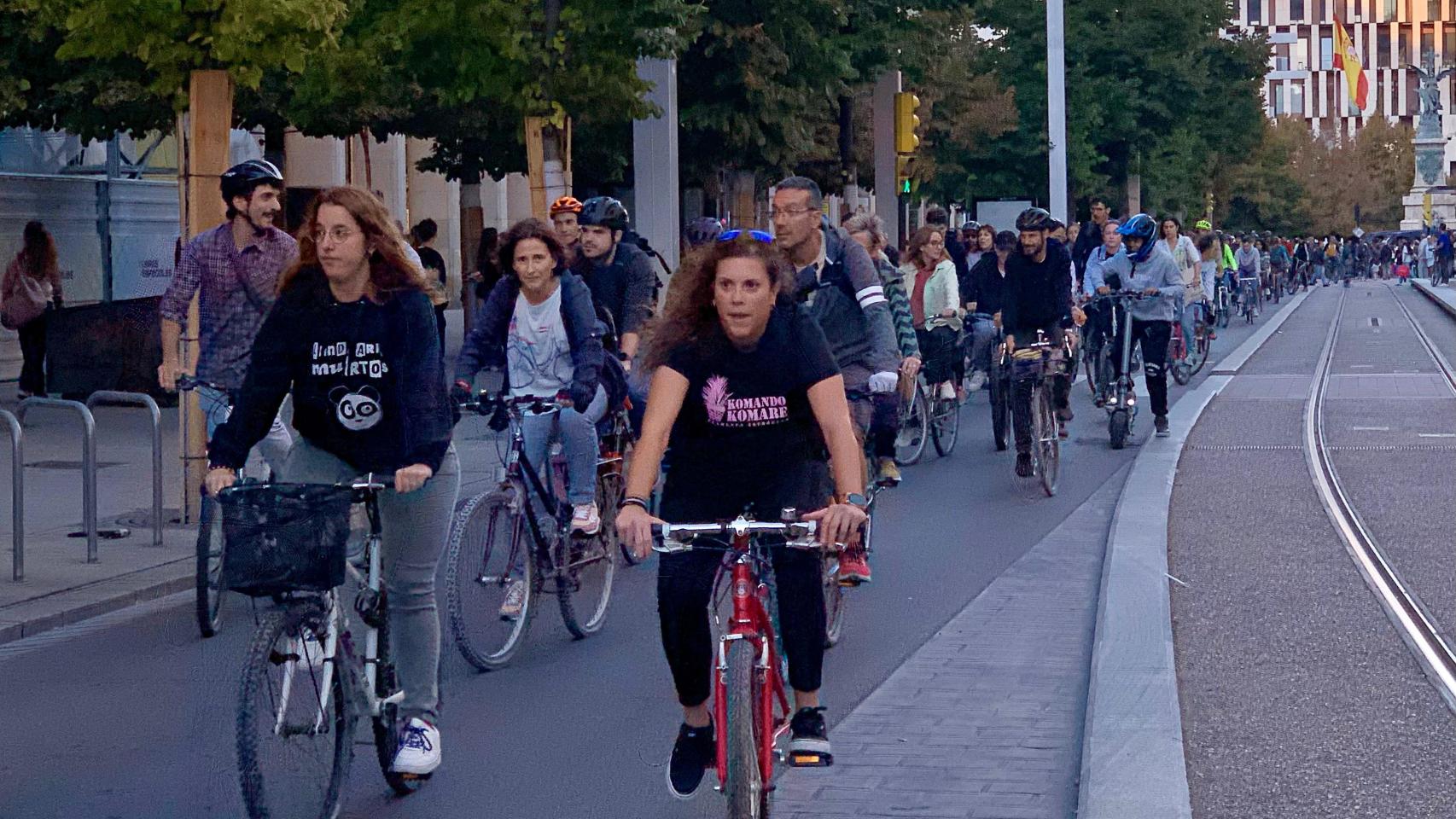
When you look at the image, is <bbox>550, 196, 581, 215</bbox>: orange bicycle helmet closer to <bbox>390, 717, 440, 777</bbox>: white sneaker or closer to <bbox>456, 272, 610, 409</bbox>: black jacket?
<bbox>456, 272, 610, 409</bbox>: black jacket

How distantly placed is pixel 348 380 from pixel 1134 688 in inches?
112

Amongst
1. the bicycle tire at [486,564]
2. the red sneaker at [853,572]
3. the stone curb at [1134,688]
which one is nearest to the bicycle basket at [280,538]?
the stone curb at [1134,688]

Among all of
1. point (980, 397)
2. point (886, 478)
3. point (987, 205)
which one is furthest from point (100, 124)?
point (987, 205)

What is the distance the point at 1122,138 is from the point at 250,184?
43.5m

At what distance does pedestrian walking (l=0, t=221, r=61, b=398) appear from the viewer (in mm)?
19172

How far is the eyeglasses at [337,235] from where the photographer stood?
565cm

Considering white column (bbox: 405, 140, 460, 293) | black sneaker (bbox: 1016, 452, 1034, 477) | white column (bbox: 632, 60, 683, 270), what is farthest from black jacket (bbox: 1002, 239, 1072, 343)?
white column (bbox: 405, 140, 460, 293)

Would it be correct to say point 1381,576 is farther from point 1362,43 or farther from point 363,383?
point 1362,43

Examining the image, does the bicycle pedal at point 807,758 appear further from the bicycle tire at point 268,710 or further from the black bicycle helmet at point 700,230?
the black bicycle helmet at point 700,230

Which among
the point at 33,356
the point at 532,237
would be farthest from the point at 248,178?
the point at 33,356

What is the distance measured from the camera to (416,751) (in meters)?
5.86

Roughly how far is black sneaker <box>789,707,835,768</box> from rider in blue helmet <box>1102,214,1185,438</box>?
1128cm

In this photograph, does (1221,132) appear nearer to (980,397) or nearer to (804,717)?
(980,397)

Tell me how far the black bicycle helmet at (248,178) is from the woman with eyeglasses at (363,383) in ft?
11.2
